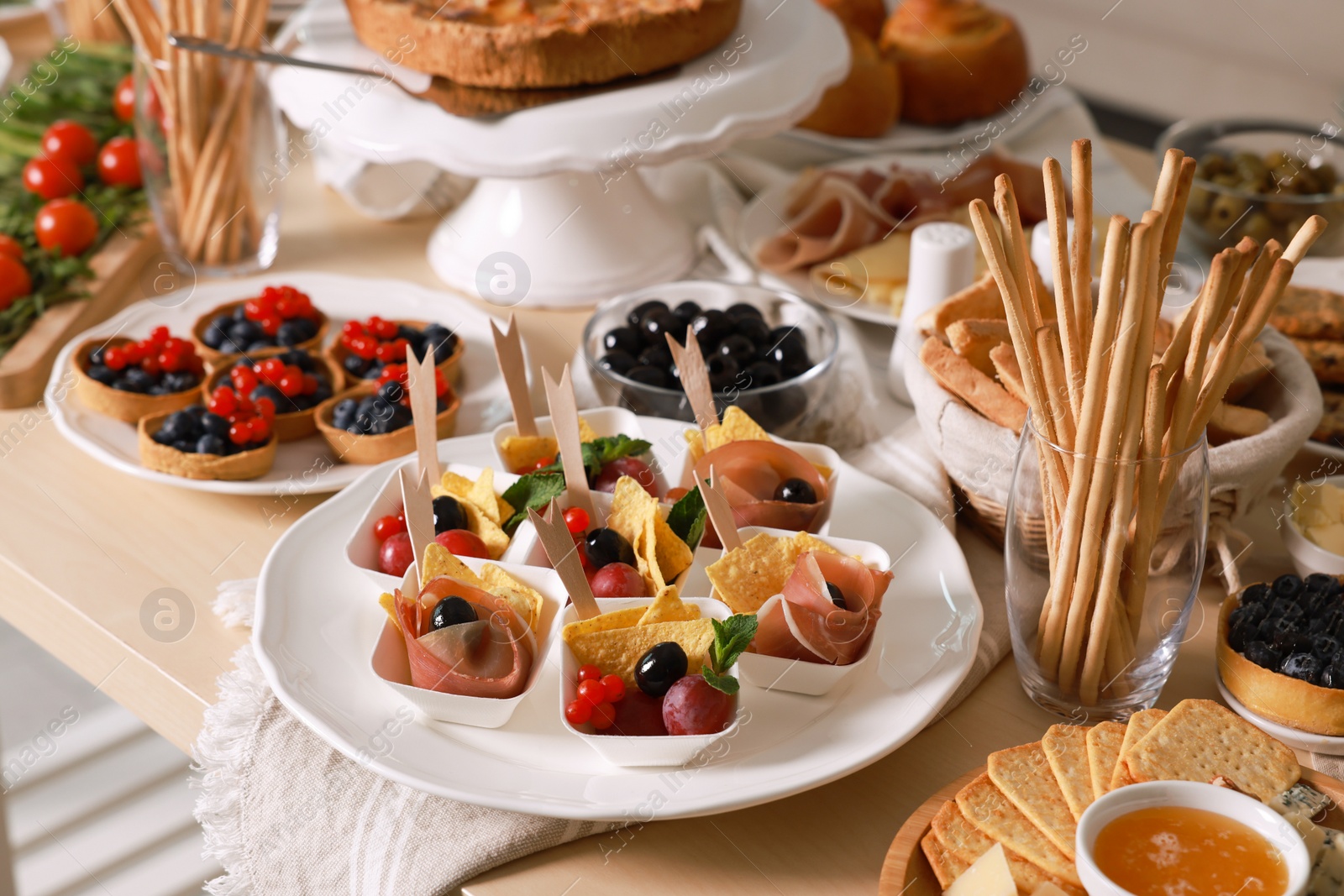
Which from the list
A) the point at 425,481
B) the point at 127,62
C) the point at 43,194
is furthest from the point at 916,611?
the point at 127,62

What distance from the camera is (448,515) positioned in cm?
87

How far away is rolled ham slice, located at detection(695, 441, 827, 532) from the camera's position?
87 cm

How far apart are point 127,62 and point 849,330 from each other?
4.20ft

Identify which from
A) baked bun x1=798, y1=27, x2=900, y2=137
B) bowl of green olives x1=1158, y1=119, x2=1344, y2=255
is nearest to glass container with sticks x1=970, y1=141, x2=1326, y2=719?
bowl of green olives x1=1158, y1=119, x2=1344, y2=255

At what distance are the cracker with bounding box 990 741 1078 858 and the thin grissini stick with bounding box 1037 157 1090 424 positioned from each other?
20 cm

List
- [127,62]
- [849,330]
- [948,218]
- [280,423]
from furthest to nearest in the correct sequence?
[127,62]
[948,218]
[849,330]
[280,423]

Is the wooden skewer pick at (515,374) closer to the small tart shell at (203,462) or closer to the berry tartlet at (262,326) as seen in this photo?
the small tart shell at (203,462)

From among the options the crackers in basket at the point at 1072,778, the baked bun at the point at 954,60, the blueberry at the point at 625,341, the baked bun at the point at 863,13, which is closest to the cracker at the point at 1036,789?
the crackers in basket at the point at 1072,778

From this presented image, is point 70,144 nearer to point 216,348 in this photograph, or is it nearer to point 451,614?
point 216,348

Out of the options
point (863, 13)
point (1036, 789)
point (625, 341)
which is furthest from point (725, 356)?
point (863, 13)

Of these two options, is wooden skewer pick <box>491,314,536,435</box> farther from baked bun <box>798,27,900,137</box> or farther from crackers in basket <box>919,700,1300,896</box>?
baked bun <box>798,27,900,137</box>

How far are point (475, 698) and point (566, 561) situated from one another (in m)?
0.10

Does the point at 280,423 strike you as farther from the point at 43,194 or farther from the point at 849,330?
the point at 43,194

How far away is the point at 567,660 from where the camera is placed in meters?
0.72
